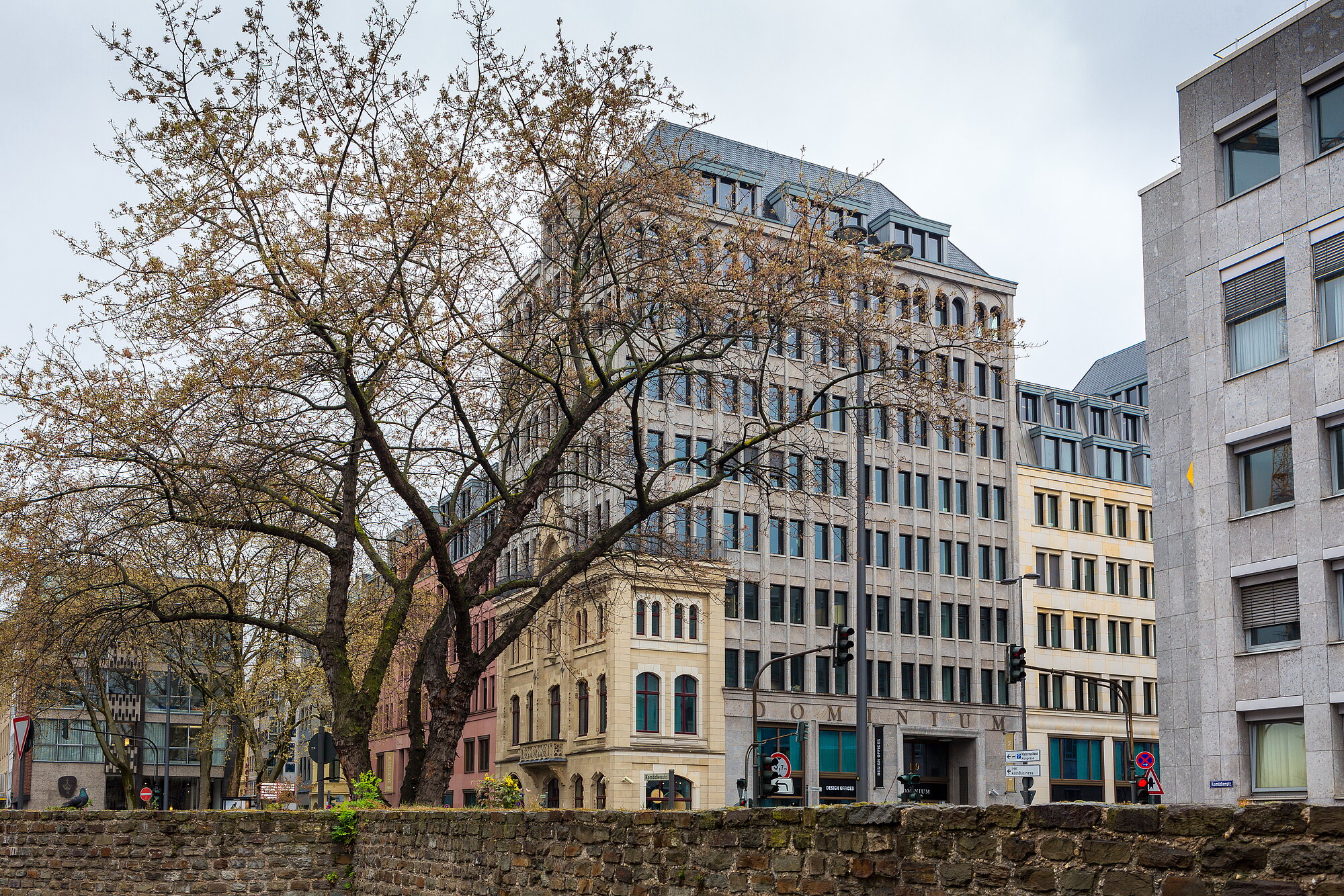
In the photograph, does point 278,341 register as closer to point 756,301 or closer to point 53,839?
point 756,301

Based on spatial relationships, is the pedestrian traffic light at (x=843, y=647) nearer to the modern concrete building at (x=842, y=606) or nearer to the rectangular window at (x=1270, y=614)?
the rectangular window at (x=1270, y=614)

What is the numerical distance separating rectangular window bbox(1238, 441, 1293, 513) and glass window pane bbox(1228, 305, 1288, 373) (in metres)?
1.86

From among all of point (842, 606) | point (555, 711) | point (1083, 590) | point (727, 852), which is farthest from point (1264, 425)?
point (1083, 590)

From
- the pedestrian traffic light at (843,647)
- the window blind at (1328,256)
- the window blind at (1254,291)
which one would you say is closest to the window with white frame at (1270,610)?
the window blind at (1254,291)

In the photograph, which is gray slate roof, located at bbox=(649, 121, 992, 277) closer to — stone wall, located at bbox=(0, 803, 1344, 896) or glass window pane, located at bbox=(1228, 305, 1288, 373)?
glass window pane, located at bbox=(1228, 305, 1288, 373)

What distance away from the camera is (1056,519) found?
2874 inches

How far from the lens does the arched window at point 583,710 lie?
6081 centimetres

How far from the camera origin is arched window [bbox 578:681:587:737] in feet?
200

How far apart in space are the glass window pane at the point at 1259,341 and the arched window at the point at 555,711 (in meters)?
38.6

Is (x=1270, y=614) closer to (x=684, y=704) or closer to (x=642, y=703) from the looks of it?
(x=642, y=703)

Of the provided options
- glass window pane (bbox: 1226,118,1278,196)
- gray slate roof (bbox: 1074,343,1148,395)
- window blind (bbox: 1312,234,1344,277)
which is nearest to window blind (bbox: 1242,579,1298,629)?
window blind (bbox: 1312,234,1344,277)

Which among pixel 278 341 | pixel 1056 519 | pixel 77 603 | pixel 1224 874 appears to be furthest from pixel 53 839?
pixel 1056 519

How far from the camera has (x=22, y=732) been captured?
59.0ft

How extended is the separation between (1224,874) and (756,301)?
14277 millimetres
